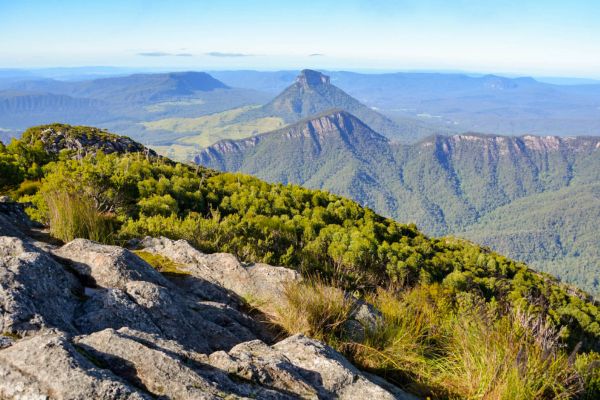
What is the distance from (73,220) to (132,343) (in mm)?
5535

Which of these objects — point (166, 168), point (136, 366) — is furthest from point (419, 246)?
point (136, 366)

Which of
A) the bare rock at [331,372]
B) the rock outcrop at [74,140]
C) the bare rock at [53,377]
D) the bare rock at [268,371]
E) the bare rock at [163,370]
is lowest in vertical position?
the rock outcrop at [74,140]

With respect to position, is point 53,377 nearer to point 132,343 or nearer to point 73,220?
point 132,343

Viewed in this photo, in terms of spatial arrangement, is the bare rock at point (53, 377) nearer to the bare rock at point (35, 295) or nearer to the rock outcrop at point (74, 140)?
the bare rock at point (35, 295)

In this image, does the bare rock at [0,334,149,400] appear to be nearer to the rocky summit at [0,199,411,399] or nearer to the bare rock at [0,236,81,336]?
the rocky summit at [0,199,411,399]

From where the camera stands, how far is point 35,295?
4.36 meters

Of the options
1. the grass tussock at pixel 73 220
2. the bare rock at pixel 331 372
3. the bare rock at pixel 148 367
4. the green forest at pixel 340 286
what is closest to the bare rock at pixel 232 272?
the green forest at pixel 340 286

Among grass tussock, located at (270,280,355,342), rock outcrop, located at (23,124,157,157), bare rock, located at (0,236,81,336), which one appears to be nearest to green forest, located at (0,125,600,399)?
grass tussock, located at (270,280,355,342)

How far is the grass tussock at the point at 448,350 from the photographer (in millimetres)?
4602

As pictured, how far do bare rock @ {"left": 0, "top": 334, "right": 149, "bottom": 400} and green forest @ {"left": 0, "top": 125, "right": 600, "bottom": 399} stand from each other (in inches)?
124

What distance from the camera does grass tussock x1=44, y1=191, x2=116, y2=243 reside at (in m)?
8.15

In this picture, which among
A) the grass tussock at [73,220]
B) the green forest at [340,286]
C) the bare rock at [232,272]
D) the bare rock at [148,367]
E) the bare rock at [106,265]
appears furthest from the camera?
the grass tussock at [73,220]

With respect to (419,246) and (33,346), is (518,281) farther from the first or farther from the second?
(33,346)

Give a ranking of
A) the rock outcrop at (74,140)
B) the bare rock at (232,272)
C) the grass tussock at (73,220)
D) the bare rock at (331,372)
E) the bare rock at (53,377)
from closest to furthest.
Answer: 1. the bare rock at (53,377)
2. the bare rock at (331,372)
3. the bare rock at (232,272)
4. the grass tussock at (73,220)
5. the rock outcrop at (74,140)
